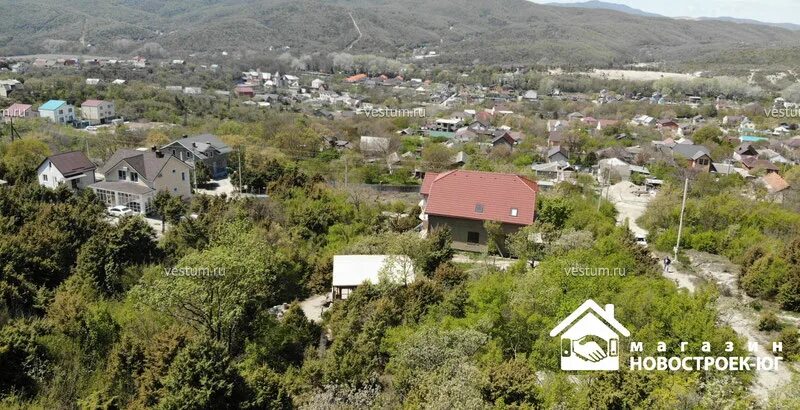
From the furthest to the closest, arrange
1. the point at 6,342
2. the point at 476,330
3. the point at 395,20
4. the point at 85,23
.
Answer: the point at 395,20, the point at 85,23, the point at 476,330, the point at 6,342

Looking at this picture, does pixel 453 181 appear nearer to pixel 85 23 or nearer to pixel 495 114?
pixel 495 114

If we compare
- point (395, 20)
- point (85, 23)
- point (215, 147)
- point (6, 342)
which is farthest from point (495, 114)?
point (85, 23)

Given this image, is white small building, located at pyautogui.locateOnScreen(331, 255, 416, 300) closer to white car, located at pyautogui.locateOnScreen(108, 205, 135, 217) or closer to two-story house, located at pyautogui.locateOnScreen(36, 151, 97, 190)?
white car, located at pyautogui.locateOnScreen(108, 205, 135, 217)

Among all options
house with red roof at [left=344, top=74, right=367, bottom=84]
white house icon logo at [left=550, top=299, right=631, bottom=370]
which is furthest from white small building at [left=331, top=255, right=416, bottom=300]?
house with red roof at [left=344, top=74, right=367, bottom=84]

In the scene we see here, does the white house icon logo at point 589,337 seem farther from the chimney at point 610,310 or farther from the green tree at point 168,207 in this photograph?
→ the green tree at point 168,207

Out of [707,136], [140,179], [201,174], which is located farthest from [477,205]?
[707,136]

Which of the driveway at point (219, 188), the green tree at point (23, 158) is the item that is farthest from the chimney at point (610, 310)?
the green tree at point (23, 158)

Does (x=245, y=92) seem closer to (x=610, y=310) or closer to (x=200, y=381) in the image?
(x=610, y=310)

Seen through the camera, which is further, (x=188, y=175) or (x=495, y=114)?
(x=495, y=114)
